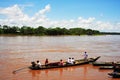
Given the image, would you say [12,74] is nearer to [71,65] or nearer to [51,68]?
[51,68]

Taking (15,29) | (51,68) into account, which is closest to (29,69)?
(51,68)

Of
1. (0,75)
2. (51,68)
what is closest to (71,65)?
(51,68)

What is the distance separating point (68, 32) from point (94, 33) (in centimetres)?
3764

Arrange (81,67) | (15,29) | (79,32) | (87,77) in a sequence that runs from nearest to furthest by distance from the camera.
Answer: (87,77) → (81,67) → (15,29) → (79,32)

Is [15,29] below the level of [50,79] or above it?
above

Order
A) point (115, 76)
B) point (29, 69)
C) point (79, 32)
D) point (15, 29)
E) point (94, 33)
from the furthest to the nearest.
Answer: point (94, 33)
point (79, 32)
point (15, 29)
point (29, 69)
point (115, 76)

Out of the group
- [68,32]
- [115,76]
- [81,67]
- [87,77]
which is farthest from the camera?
[68,32]

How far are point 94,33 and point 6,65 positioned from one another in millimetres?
130795

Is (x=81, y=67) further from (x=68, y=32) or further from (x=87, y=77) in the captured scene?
(x=68, y=32)

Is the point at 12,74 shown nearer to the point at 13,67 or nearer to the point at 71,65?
the point at 13,67

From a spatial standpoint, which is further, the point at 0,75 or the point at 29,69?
the point at 29,69

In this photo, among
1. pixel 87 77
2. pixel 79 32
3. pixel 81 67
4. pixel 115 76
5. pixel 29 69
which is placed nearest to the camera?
pixel 115 76

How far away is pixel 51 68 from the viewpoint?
61.4ft

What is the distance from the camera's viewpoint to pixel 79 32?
414 feet
